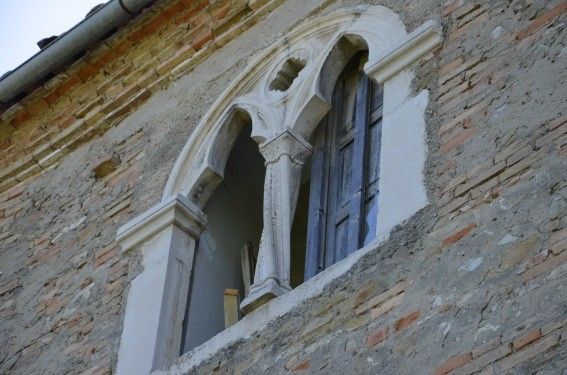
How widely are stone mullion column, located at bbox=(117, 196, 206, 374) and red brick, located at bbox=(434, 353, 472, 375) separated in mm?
1844

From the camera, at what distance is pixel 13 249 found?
8234 mm

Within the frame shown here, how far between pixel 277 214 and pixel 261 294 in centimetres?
62

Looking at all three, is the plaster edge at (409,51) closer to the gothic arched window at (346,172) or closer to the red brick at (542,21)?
the gothic arched window at (346,172)

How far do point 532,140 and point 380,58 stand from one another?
130cm

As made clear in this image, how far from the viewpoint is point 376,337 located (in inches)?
215

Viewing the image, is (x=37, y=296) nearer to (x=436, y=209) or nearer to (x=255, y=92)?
(x=255, y=92)

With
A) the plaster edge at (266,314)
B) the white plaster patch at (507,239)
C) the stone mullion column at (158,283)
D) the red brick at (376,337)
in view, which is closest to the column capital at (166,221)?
the stone mullion column at (158,283)

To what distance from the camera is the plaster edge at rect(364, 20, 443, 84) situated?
6598 mm

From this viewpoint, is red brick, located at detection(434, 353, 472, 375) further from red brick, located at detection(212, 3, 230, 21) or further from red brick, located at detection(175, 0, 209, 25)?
red brick, located at detection(175, 0, 209, 25)

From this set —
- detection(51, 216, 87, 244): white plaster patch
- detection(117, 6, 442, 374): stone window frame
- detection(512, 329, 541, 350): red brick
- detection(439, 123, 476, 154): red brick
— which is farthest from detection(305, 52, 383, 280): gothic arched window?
detection(512, 329, 541, 350): red brick

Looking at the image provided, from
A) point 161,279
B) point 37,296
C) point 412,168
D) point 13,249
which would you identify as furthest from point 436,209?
point 13,249

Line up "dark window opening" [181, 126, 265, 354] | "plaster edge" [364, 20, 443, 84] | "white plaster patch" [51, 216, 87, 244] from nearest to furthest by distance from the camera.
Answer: "plaster edge" [364, 20, 443, 84], "dark window opening" [181, 126, 265, 354], "white plaster patch" [51, 216, 87, 244]

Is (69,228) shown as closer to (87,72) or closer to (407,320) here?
(87,72)

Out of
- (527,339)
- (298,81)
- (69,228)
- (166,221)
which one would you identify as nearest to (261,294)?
(166,221)
